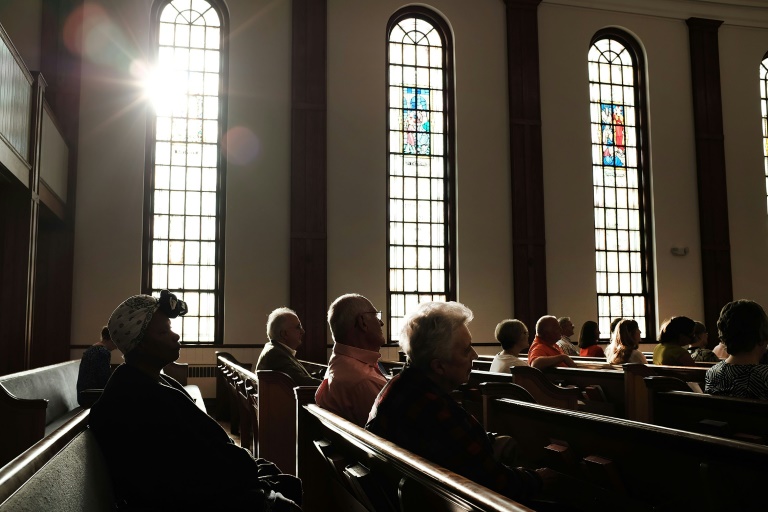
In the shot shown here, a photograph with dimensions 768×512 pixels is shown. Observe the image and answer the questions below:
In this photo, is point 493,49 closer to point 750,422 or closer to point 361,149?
point 361,149

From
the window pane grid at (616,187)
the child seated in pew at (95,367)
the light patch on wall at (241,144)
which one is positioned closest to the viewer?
the child seated in pew at (95,367)

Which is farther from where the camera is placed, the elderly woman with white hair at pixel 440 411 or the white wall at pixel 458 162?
the white wall at pixel 458 162

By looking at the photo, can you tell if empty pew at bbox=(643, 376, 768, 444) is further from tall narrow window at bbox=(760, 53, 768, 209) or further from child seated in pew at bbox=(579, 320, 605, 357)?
tall narrow window at bbox=(760, 53, 768, 209)

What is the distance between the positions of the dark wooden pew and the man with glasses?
22.7 inches

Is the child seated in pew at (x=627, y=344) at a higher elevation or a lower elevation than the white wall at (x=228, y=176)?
lower

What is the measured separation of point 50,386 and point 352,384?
3566mm

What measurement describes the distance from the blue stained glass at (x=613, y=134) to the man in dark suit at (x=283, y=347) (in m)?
8.04

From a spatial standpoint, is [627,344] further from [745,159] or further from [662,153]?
[745,159]

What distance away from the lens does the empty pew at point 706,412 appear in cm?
261

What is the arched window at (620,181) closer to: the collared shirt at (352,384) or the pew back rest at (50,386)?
the pew back rest at (50,386)

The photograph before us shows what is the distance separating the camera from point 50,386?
5.33 metres

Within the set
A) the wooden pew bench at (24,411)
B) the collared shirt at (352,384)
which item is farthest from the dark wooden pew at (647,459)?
the wooden pew bench at (24,411)

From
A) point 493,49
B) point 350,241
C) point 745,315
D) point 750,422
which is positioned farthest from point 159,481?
point 493,49

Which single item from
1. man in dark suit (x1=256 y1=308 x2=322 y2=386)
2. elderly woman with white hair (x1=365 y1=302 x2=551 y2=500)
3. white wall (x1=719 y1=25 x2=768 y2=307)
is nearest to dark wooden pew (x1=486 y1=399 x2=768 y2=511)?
elderly woman with white hair (x1=365 y1=302 x2=551 y2=500)
